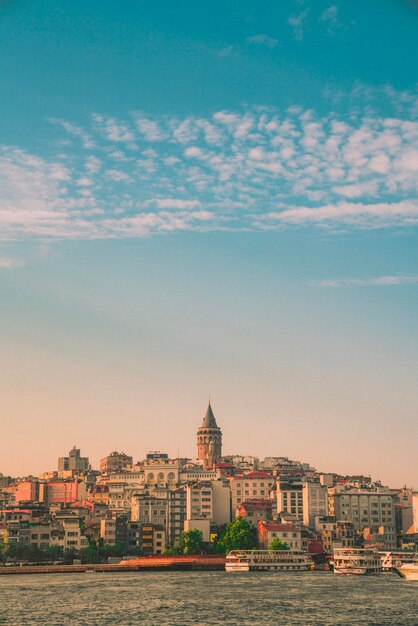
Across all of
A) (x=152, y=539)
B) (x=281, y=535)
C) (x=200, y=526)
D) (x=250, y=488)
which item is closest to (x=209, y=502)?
(x=200, y=526)

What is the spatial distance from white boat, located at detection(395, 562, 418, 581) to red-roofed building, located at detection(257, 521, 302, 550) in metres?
13.0

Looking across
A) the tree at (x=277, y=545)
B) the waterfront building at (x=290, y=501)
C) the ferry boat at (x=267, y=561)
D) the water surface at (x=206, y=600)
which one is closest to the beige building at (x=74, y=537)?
the ferry boat at (x=267, y=561)

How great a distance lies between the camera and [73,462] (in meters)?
115

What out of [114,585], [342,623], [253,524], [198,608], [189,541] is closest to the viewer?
[342,623]

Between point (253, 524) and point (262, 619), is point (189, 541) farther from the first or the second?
point (262, 619)

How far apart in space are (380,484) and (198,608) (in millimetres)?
62808

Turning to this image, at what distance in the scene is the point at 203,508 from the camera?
7056cm

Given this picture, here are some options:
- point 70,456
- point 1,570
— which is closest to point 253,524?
point 1,570

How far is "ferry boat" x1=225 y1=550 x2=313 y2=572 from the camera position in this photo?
55.2 meters

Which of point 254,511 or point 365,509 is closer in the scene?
point 254,511

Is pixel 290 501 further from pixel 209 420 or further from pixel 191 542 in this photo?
pixel 209 420

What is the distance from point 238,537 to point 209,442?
50.1 metres

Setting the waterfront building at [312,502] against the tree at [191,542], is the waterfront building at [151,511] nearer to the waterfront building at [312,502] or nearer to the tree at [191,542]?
the tree at [191,542]

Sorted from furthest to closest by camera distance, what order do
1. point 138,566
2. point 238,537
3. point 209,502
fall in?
point 209,502 → point 238,537 → point 138,566
